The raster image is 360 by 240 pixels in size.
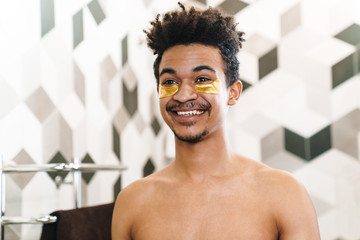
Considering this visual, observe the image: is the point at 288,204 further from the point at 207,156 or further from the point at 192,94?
the point at 192,94

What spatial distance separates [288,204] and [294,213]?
29 mm

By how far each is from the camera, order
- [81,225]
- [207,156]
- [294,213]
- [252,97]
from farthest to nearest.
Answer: [252,97]
[81,225]
[207,156]
[294,213]

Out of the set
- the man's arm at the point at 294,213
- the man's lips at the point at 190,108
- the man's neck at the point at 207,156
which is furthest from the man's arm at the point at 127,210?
the man's arm at the point at 294,213

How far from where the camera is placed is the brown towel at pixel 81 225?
154 centimetres

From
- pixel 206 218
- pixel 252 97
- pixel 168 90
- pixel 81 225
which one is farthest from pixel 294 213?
pixel 252 97

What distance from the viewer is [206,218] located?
4.40 feet

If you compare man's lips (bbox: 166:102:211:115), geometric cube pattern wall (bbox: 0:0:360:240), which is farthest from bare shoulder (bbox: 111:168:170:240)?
geometric cube pattern wall (bbox: 0:0:360:240)

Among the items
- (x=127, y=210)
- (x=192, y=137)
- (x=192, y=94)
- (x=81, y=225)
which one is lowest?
(x=81, y=225)

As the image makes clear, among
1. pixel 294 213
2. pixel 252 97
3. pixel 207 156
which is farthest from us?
pixel 252 97

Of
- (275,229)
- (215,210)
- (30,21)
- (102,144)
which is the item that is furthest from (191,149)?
(102,144)

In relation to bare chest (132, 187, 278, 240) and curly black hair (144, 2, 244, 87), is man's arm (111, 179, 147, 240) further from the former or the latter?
curly black hair (144, 2, 244, 87)

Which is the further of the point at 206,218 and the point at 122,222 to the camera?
the point at 122,222

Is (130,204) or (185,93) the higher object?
(185,93)

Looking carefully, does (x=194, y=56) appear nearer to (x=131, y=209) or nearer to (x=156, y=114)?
(x=131, y=209)
